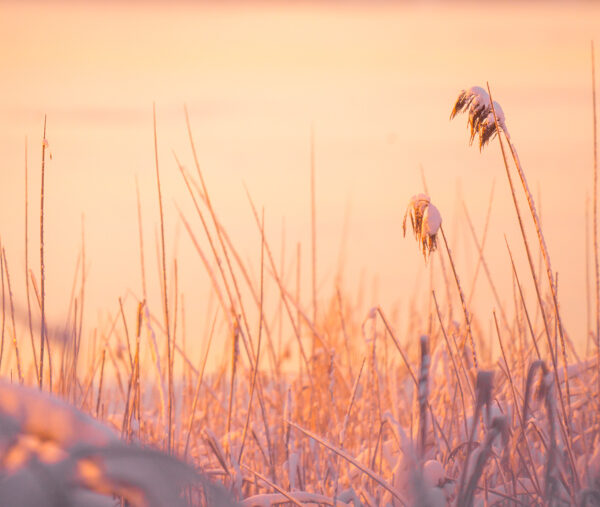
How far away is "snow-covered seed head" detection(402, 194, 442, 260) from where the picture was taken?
0.94 metres

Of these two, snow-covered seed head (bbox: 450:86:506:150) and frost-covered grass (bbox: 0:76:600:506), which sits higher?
snow-covered seed head (bbox: 450:86:506:150)

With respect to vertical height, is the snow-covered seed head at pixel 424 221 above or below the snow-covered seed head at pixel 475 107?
below

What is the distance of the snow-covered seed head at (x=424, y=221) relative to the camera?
0.94m

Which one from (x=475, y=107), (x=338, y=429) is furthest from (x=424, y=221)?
(x=338, y=429)

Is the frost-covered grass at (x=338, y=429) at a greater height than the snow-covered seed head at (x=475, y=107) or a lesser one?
lesser

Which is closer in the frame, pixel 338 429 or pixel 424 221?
pixel 424 221

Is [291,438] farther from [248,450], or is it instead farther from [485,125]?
[485,125]

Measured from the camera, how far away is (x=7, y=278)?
1401mm

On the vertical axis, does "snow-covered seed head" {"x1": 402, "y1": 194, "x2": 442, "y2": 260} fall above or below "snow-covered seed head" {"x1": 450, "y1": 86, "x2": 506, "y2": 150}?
below

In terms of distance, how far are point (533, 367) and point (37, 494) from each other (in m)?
0.65

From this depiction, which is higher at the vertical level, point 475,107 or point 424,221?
point 475,107

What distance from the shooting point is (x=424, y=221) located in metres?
0.95

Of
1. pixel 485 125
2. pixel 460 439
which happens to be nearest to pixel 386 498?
pixel 460 439

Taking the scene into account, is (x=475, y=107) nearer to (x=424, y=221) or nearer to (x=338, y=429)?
(x=424, y=221)
